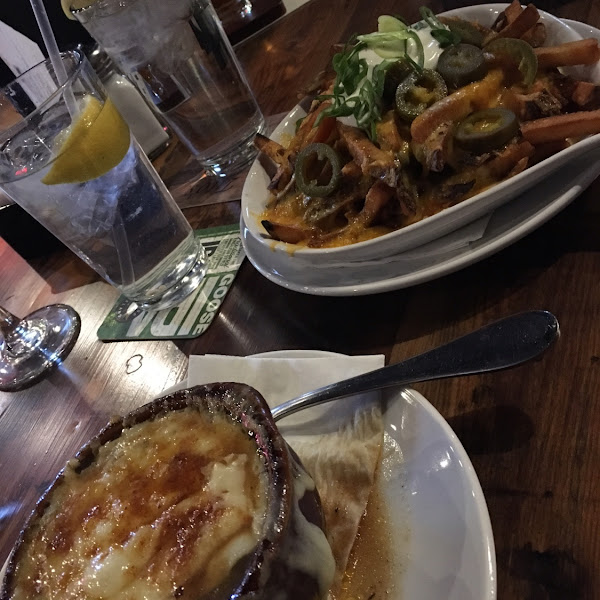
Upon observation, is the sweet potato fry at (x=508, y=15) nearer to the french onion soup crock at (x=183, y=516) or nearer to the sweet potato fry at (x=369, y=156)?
the sweet potato fry at (x=369, y=156)

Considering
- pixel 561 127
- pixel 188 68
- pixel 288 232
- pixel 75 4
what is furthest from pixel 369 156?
pixel 75 4

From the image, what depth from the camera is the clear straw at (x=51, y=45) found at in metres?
1.24

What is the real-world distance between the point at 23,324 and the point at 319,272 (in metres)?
1.04

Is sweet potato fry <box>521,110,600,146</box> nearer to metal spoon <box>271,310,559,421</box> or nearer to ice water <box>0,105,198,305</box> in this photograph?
metal spoon <box>271,310,559,421</box>

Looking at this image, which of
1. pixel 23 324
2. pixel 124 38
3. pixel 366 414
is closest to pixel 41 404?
pixel 23 324

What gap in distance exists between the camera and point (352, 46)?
141 centimetres

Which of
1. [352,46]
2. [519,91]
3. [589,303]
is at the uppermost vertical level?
[352,46]

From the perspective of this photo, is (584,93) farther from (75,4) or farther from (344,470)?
(75,4)

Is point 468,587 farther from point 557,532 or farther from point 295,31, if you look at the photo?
point 295,31

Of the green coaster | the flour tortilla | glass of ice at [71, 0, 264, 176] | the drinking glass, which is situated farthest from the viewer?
glass of ice at [71, 0, 264, 176]

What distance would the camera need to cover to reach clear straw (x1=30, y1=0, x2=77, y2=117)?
124 cm

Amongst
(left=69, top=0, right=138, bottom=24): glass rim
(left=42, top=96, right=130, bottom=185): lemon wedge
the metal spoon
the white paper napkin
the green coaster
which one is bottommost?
the green coaster

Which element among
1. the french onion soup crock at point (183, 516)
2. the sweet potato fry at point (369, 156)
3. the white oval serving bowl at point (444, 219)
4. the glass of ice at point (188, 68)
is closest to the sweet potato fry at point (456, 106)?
the sweet potato fry at point (369, 156)

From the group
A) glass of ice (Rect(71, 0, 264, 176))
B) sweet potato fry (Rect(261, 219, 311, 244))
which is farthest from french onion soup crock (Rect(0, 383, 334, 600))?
glass of ice (Rect(71, 0, 264, 176))
